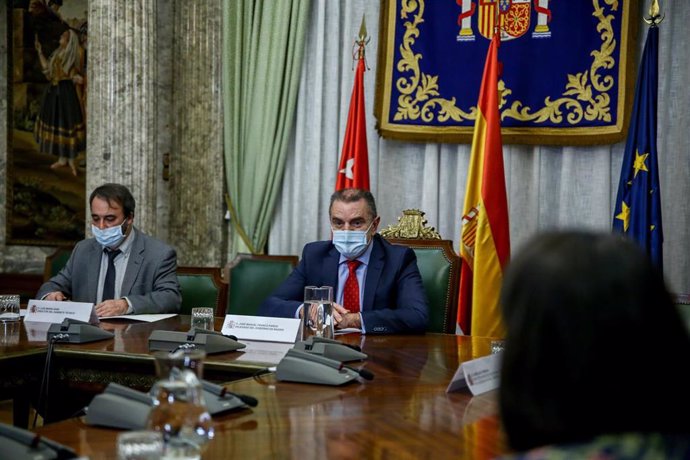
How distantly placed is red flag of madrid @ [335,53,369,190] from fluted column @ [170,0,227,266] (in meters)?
1.17

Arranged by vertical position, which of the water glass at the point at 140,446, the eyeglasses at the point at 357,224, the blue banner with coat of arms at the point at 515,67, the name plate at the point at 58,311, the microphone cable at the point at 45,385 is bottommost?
the microphone cable at the point at 45,385

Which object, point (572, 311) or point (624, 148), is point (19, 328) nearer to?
point (572, 311)

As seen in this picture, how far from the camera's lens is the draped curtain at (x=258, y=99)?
6.38m

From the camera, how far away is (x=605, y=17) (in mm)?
5629

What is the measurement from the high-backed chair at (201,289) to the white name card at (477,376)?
227cm

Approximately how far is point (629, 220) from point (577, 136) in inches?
30.8

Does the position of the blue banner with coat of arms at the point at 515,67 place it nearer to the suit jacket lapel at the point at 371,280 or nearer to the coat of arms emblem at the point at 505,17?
the coat of arms emblem at the point at 505,17

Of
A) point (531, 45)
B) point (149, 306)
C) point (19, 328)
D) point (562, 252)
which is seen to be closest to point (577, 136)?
point (531, 45)

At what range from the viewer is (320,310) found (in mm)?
3041

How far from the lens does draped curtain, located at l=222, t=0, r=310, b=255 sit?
6.38m

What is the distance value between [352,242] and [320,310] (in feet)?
3.29

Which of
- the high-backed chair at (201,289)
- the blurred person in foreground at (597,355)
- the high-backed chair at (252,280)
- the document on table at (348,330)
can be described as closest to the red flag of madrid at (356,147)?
the high-backed chair at (252,280)

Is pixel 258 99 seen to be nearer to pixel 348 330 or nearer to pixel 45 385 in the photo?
pixel 348 330

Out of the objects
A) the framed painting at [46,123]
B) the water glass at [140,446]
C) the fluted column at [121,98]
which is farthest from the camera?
the framed painting at [46,123]
